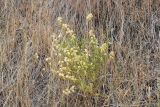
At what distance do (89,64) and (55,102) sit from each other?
1.11 feet

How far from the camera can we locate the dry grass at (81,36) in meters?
2.53

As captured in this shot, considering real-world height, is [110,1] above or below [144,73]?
above

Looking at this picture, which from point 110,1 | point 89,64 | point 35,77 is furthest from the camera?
point 110,1

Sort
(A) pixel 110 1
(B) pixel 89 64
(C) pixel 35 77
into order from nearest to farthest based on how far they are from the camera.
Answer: (B) pixel 89 64
(C) pixel 35 77
(A) pixel 110 1

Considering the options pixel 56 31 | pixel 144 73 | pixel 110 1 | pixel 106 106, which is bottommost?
pixel 106 106

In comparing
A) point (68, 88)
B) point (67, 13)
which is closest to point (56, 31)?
point (67, 13)

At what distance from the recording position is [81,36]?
114 inches

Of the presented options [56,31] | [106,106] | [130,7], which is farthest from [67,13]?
[106,106]

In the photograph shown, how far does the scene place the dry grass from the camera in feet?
8.29

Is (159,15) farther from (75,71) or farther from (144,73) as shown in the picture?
(75,71)

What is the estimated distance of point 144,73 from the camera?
101 inches

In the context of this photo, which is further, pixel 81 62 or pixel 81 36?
pixel 81 36

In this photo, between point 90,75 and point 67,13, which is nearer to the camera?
point 90,75

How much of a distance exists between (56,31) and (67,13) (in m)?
0.19
